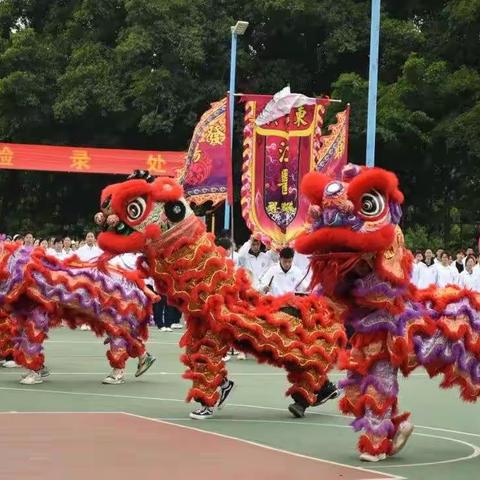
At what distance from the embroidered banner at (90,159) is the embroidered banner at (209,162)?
8323 millimetres

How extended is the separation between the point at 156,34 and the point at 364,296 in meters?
25.0

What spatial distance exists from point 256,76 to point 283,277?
62.2 feet

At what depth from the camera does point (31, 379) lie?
1315cm

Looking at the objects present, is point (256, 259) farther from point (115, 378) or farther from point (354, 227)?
point (354, 227)

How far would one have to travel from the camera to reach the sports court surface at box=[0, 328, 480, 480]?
790cm

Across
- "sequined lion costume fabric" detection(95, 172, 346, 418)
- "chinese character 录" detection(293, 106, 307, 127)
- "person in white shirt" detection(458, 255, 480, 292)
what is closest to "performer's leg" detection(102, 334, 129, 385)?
"sequined lion costume fabric" detection(95, 172, 346, 418)

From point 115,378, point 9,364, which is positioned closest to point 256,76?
point 9,364

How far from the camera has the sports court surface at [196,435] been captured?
7902 millimetres

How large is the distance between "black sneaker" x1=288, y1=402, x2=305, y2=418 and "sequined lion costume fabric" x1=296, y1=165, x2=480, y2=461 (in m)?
2.29

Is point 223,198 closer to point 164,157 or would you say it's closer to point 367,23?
point 164,157

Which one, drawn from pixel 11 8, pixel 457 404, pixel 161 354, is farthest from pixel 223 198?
pixel 11 8

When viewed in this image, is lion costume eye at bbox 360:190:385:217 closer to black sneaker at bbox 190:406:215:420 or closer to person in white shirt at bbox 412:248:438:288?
black sneaker at bbox 190:406:215:420

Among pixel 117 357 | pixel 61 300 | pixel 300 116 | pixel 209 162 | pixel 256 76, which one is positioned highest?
pixel 256 76

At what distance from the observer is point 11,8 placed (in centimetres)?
3762
